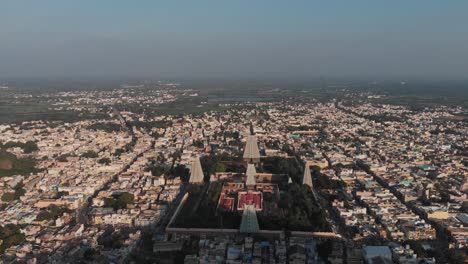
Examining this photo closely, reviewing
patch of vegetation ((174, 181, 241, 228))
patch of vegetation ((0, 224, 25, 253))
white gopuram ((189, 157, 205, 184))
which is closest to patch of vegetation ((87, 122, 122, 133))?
white gopuram ((189, 157, 205, 184))

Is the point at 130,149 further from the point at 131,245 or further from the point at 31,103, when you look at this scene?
the point at 31,103

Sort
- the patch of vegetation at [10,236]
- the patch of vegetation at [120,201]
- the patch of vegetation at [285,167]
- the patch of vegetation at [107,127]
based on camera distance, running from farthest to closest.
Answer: the patch of vegetation at [107,127]
the patch of vegetation at [285,167]
the patch of vegetation at [120,201]
the patch of vegetation at [10,236]

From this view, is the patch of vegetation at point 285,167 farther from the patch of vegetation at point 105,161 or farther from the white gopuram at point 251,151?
the patch of vegetation at point 105,161

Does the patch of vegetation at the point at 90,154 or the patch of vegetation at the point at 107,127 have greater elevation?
the patch of vegetation at the point at 107,127

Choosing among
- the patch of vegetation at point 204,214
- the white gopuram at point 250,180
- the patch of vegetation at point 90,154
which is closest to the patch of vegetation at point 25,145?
the patch of vegetation at point 90,154

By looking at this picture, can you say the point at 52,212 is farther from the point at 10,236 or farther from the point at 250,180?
the point at 250,180

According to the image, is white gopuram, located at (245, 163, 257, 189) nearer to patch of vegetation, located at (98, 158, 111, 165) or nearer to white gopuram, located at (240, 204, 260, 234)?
white gopuram, located at (240, 204, 260, 234)

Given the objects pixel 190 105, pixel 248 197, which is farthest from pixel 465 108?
pixel 248 197

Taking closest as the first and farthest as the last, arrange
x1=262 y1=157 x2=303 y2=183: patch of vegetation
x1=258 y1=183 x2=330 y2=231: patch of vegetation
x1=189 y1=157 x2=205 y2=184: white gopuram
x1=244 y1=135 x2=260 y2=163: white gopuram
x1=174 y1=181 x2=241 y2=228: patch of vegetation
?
x1=258 y1=183 x2=330 y2=231: patch of vegetation → x1=174 y1=181 x2=241 y2=228: patch of vegetation → x1=189 y1=157 x2=205 y2=184: white gopuram → x1=262 y1=157 x2=303 y2=183: patch of vegetation → x1=244 y1=135 x2=260 y2=163: white gopuram

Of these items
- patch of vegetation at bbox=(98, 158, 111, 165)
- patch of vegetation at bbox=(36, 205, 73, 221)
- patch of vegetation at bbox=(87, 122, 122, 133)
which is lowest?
patch of vegetation at bbox=(36, 205, 73, 221)

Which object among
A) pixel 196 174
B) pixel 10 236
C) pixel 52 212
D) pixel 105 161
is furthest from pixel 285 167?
pixel 10 236

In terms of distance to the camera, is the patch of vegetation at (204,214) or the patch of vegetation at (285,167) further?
the patch of vegetation at (285,167)
